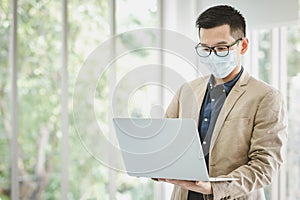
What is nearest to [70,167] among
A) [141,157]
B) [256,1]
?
[141,157]

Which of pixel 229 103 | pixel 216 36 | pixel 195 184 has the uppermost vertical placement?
pixel 216 36

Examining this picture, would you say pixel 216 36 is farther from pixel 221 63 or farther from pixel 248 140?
pixel 248 140

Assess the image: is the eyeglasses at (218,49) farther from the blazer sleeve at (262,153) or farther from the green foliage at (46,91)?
the green foliage at (46,91)

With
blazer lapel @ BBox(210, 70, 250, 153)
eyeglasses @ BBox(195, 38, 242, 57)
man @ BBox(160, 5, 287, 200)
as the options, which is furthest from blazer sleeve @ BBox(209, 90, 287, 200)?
eyeglasses @ BBox(195, 38, 242, 57)

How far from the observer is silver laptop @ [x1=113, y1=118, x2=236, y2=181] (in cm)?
156

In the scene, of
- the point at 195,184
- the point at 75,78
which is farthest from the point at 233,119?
the point at 75,78

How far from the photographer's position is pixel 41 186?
2.72 meters

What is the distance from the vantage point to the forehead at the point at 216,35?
1854 mm

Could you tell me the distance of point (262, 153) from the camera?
70.4 inches

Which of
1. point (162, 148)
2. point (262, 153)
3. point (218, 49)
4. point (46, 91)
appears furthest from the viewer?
point (46, 91)

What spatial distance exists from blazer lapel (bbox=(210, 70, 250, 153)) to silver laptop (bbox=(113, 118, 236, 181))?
0.24 meters

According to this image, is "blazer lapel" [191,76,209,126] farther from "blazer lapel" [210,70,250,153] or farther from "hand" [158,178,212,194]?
"hand" [158,178,212,194]

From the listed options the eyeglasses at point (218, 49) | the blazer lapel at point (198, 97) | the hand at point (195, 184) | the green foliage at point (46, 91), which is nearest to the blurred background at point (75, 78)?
the green foliage at point (46, 91)

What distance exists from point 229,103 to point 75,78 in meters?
1.14
